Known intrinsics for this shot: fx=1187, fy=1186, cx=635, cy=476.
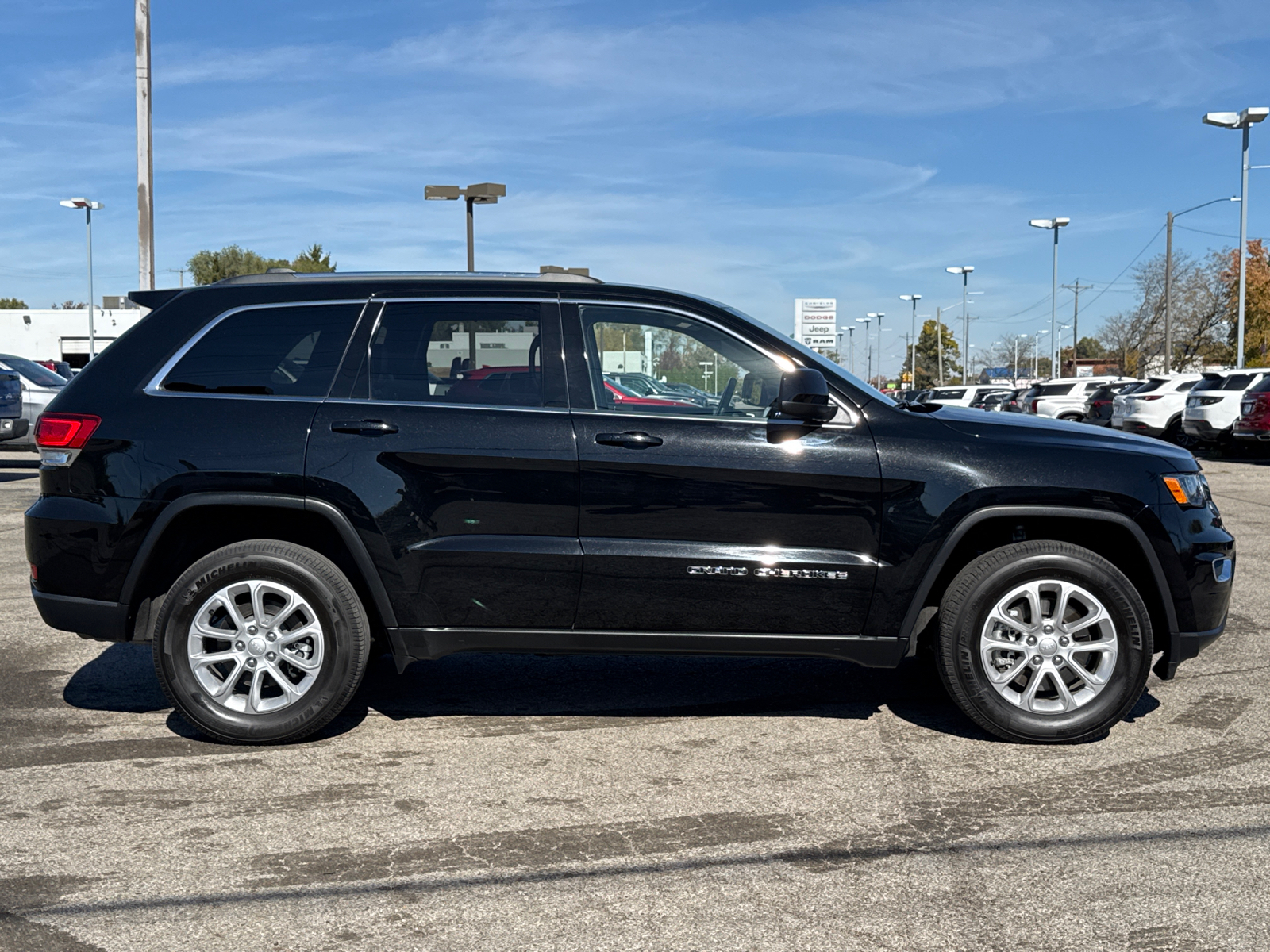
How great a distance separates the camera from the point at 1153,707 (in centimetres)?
526

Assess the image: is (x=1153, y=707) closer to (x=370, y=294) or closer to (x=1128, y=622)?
(x=1128, y=622)

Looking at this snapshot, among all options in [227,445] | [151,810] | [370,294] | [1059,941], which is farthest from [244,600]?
[1059,941]

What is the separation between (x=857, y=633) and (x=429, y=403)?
1.92 meters

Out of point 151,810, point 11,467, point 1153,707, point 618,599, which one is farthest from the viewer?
point 11,467

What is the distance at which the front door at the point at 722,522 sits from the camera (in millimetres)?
4566

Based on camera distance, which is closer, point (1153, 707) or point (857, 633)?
point (857, 633)

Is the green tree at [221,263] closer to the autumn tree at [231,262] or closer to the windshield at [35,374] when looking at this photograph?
the autumn tree at [231,262]

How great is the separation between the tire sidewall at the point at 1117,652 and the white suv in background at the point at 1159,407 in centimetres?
2104

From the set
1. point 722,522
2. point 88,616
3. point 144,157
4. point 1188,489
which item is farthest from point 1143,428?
point 88,616

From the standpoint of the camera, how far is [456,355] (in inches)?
189

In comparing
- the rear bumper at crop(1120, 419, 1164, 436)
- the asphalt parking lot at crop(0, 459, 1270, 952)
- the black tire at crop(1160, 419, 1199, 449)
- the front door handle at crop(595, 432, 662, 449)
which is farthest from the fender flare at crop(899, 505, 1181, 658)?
the rear bumper at crop(1120, 419, 1164, 436)

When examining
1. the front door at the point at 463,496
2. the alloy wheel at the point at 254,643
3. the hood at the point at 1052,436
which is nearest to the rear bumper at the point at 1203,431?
the hood at the point at 1052,436

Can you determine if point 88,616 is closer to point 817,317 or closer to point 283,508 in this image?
point 283,508

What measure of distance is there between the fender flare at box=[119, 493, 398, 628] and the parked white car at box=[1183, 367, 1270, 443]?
65.8 ft
